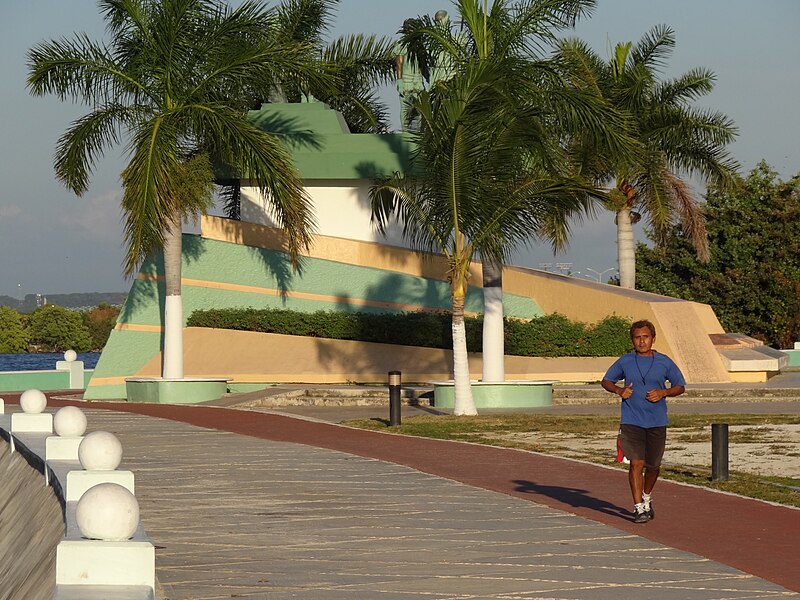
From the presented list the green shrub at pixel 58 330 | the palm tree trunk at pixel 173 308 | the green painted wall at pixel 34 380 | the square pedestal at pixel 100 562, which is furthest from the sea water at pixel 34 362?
the square pedestal at pixel 100 562

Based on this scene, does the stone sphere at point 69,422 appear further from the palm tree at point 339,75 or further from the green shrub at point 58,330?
the green shrub at point 58,330

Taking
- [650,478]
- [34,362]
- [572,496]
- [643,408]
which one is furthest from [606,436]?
[34,362]

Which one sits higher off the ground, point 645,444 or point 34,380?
point 34,380

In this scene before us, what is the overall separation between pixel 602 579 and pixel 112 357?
2095cm

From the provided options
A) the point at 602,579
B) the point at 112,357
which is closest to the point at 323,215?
the point at 112,357

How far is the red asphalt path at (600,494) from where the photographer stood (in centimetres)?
892

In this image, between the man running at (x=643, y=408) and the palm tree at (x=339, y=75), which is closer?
the man running at (x=643, y=408)

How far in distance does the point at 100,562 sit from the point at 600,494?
6.34m

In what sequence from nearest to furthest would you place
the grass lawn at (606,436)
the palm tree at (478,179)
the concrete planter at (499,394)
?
the grass lawn at (606,436), the palm tree at (478,179), the concrete planter at (499,394)

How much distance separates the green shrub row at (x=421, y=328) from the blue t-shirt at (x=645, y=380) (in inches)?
690

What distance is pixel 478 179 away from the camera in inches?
793

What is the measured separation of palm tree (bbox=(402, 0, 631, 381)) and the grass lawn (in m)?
3.06

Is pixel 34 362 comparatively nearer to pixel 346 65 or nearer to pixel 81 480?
pixel 346 65

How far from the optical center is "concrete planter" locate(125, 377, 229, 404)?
24.6 metres
